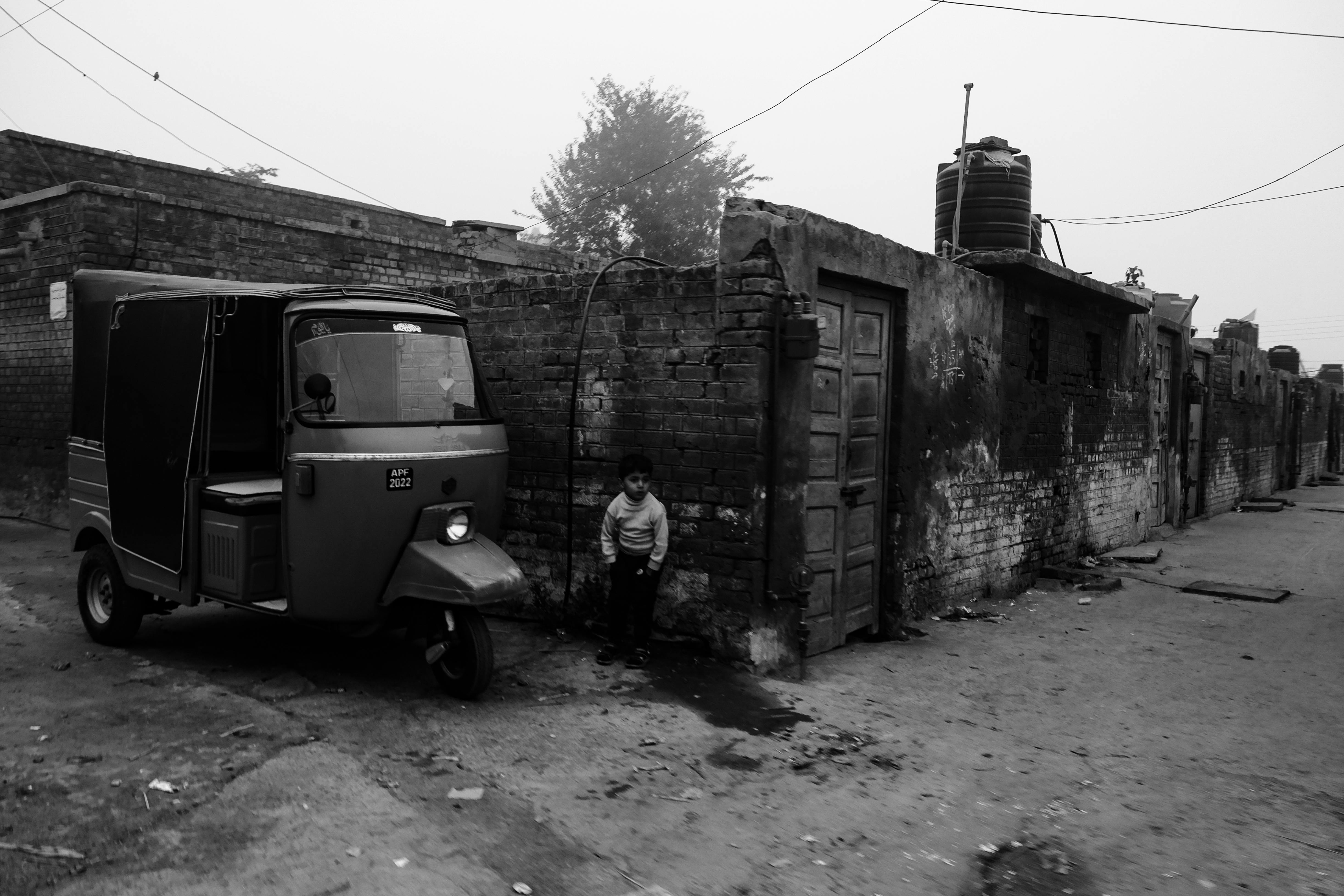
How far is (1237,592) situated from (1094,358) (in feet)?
10.2

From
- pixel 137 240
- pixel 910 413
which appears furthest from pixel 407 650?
pixel 137 240

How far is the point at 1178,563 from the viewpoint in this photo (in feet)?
37.0

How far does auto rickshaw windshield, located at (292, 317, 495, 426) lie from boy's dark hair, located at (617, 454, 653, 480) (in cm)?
89

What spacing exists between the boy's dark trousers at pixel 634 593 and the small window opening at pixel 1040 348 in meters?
5.61

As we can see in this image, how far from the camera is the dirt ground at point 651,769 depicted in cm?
336

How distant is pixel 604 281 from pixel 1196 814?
4453mm

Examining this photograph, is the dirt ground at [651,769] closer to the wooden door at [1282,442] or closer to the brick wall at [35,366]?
the brick wall at [35,366]

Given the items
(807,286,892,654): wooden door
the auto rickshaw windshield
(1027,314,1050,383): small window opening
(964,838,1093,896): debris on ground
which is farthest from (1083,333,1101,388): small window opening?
(964,838,1093,896): debris on ground

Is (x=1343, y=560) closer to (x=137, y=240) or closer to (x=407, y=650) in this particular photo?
(x=407, y=650)

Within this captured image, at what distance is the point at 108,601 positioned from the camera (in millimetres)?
5918

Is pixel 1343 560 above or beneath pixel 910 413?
beneath

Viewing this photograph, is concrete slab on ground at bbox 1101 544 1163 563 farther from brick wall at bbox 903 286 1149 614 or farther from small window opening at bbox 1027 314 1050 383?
small window opening at bbox 1027 314 1050 383

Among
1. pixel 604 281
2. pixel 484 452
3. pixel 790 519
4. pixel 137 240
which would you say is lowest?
pixel 790 519

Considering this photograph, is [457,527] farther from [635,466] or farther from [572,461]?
[572,461]
